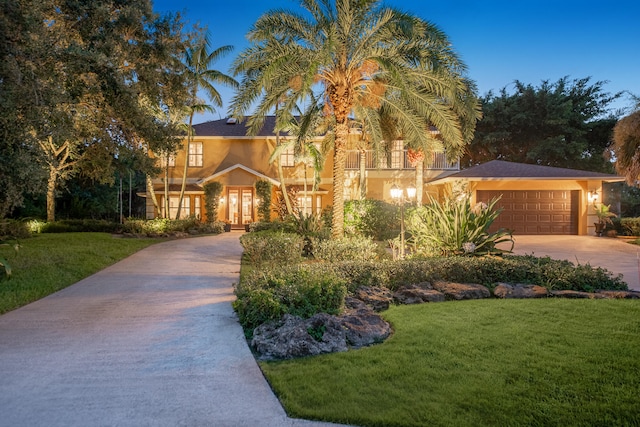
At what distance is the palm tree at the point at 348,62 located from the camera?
12.0m

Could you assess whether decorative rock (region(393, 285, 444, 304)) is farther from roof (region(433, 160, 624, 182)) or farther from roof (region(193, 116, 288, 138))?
roof (region(193, 116, 288, 138))

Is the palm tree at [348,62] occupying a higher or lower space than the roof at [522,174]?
higher

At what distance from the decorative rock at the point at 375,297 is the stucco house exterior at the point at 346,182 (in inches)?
626

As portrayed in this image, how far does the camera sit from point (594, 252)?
15.9 m

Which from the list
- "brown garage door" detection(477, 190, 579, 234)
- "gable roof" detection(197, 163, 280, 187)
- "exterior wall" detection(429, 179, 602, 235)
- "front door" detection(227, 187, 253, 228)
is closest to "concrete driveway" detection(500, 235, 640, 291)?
"exterior wall" detection(429, 179, 602, 235)

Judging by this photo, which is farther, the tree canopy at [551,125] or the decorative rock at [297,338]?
the tree canopy at [551,125]

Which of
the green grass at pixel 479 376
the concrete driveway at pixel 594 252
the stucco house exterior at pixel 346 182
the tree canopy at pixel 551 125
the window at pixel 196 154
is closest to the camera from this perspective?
the green grass at pixel 479 376

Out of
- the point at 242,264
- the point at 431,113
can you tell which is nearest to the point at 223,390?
the point at 242,264

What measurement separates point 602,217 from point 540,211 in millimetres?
2727

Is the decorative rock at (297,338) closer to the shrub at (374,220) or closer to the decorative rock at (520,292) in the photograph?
the decorative rock at (520,292)

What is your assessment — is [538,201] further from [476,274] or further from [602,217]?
[476,274]

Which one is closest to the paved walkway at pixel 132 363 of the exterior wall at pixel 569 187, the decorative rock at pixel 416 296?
the decorative rock at pixel 416 296

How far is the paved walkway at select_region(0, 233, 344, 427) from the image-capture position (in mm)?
3658

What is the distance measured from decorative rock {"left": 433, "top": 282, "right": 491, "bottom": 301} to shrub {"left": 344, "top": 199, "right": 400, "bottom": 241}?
9.72 metres
